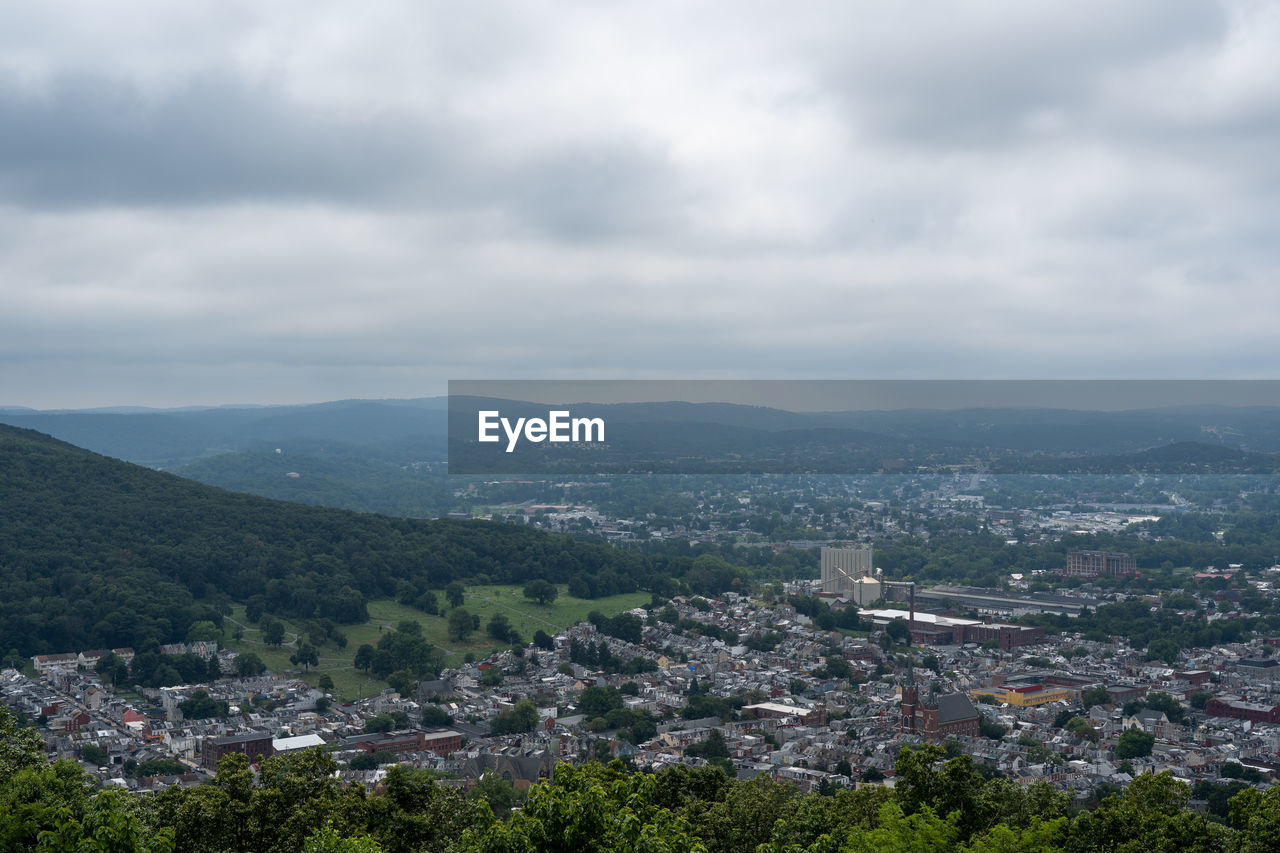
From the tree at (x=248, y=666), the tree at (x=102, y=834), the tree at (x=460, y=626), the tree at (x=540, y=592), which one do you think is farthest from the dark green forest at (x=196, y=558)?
the tree at (x=102, y=834)

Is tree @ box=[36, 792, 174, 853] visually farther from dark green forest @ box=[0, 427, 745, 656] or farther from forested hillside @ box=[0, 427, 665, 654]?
forested hillside @ box=[0, 427, 665, 654]

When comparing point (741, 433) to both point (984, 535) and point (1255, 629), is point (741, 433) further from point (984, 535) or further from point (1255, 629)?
point (1255, 629)

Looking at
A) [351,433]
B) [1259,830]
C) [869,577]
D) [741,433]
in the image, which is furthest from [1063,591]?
[351,433]

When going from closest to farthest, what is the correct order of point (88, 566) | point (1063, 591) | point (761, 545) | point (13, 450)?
point (88, 566), point (13, 450), point (1063, 591), point (761, 545)

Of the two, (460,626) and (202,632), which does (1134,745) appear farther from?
(202,632)

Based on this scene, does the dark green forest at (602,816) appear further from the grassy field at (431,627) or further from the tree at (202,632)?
the tree at (202,632)
